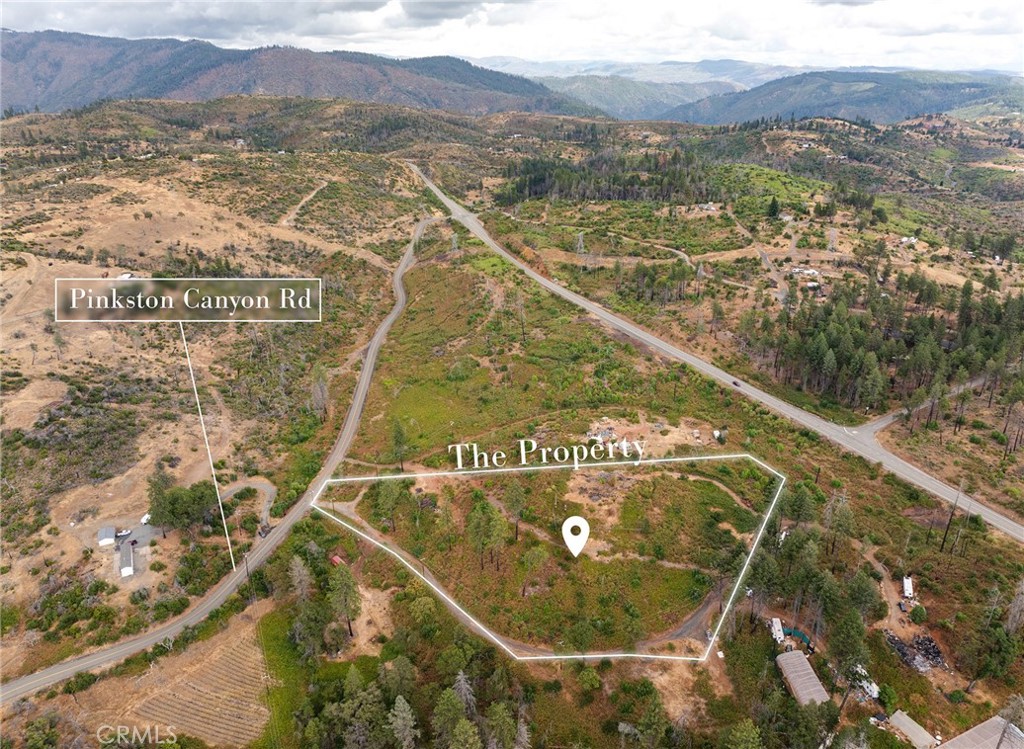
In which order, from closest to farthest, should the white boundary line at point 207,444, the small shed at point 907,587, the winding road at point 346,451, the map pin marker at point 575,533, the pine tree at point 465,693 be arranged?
1. the pine tree at point 465,693
2. the winding road at point 346,451
3. the small shed at point 907,587
4. the map pin marker at point 575,533
5. the white boundary line at point 207,444

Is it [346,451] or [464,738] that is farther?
[346,451]

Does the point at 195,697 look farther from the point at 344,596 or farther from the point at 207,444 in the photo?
the point at 207,444

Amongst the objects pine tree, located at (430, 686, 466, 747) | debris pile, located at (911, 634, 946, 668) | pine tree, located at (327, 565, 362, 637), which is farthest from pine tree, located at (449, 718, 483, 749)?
debris pile, located at (911, 634, 946, 668)

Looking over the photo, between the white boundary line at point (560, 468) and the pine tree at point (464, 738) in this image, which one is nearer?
the pine tree at point (464, 738)

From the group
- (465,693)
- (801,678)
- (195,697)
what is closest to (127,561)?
(195,697)

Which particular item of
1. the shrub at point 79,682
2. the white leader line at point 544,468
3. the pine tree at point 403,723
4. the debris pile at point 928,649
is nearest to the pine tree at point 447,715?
the pine tree at point 403,723

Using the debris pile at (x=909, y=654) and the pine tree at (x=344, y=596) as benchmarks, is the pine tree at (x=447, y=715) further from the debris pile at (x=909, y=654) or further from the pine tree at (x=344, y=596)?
the debris pile at (x=909, y=654)

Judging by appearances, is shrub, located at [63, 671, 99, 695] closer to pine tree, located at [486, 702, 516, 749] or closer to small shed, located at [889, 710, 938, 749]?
pine tree, located at [486, 702, 516, 749]

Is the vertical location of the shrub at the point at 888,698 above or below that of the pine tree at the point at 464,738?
above
